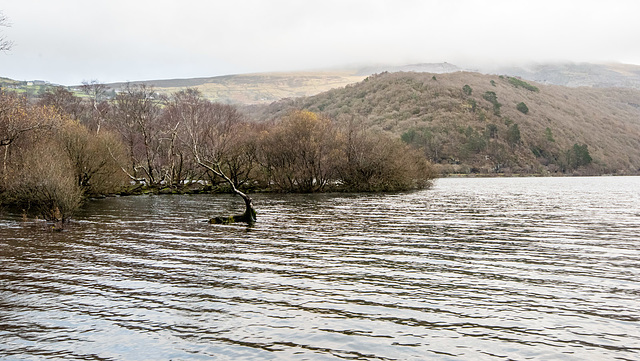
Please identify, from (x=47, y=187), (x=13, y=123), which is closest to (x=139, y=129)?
(x=13, y=123)

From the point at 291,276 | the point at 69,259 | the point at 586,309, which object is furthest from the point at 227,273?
the point at 586,309

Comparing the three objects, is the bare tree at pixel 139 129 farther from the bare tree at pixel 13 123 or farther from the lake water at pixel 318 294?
the lake water at pixel 318 294

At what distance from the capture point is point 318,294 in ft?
54.2

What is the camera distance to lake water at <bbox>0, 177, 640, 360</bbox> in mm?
11875

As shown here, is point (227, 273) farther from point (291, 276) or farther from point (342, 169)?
point (342, 169)

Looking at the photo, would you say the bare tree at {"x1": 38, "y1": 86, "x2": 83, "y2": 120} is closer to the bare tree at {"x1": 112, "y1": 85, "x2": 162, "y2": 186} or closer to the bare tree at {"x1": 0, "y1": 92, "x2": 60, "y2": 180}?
the bare tree at {"x1": 112, "y1": 85, "x2": 162, "y2": 186}

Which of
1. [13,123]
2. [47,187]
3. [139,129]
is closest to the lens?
[47,187]

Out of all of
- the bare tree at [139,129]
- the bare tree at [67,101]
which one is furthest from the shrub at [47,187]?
the bare tree at [67,101]

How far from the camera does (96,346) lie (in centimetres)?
1189

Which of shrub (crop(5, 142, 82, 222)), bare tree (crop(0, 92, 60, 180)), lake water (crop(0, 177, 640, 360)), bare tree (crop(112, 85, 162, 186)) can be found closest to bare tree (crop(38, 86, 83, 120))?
bare tree (crop(112, 85, 162, 186))

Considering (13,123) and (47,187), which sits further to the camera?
(13,123)

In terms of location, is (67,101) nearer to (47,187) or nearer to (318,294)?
(47,187)

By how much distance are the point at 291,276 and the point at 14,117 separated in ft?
103

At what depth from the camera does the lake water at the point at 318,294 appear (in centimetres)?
1188
